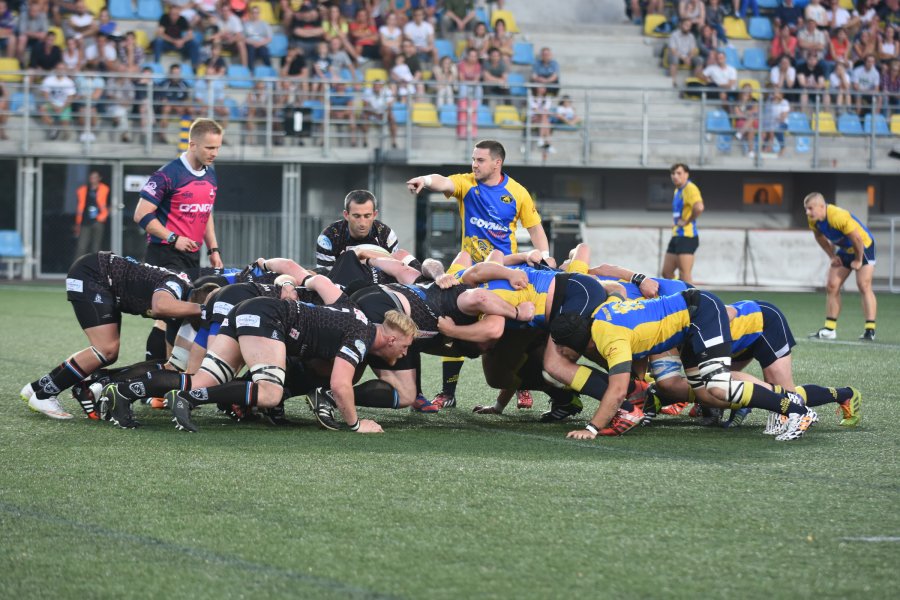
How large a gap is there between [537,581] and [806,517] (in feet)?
4.96

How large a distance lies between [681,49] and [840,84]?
328 centimetres

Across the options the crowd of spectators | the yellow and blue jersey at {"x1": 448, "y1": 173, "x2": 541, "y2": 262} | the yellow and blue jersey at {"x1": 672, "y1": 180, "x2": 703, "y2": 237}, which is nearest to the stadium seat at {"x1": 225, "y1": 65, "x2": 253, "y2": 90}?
the crowd of spectators

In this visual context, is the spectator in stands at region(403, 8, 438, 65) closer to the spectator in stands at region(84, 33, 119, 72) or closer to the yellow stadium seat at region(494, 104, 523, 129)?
the yellow stadium seat at region(494, 104, 523, 129)

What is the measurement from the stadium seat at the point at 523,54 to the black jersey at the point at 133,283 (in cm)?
1818

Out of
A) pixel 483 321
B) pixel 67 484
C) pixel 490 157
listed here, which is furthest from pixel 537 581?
pixel 490 157

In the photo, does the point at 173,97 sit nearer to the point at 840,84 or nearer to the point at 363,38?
the point at 363,38

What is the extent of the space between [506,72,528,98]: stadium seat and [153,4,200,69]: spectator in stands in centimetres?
590

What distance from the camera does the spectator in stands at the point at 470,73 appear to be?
2320cm

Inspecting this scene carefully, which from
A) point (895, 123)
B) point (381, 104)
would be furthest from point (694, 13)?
point (381, 104)

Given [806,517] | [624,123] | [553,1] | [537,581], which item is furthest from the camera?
[553,1]

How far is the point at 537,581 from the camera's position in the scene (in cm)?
419

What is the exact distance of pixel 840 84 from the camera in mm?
25328

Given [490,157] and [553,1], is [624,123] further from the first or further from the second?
[490,157]

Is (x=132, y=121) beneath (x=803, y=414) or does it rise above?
above
